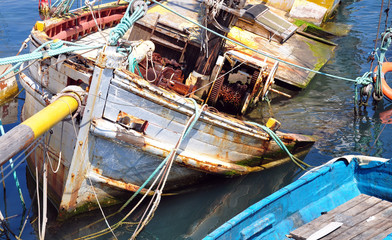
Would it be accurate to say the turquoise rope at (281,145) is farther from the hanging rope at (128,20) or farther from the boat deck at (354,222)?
the hanging rope at (128,20)

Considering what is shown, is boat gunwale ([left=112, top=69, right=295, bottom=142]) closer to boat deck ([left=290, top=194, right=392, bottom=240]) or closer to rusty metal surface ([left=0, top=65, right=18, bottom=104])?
boat deck ([left=290, top=194, right=392, bottom=240])

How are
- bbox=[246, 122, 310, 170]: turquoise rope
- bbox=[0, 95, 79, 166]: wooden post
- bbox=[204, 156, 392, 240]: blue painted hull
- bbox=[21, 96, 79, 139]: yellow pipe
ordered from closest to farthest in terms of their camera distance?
bbox=[0, 95, 79, 166]: wooden post → bbox=[21, 96, 79, 139]: yellow pipe → bbox=[204, 156, 392, 240]: blue painted hull → bbox=[246, 122, 310, 170]: turquoise rope

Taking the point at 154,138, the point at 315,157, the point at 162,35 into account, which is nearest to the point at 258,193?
the point at 315,157

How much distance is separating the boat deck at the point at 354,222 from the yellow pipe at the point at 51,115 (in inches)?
155

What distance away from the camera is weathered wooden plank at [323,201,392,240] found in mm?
6992

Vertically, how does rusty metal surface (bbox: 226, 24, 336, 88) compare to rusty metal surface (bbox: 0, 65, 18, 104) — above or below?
above

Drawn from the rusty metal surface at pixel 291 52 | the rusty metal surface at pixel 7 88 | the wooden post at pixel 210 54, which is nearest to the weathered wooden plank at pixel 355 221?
the wooden post at pixel 210 54

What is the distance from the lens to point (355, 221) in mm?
7453

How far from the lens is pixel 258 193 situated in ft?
30.9

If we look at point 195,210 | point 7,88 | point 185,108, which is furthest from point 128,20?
point 7,88

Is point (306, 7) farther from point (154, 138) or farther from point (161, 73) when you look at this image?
point (154, 138)

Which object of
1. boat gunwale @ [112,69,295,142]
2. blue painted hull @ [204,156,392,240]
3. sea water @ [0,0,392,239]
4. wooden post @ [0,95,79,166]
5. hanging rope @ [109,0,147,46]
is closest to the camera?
wooden post @ [0,95,79,166]

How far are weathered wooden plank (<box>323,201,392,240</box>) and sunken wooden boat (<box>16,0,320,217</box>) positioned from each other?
94.5 inches

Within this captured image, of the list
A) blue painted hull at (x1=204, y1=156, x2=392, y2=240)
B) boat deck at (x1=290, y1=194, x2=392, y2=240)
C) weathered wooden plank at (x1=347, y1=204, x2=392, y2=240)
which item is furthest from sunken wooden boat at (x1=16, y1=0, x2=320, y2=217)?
weathered wooden plank at (x1=347, y1=204, x2=392, y2=240)
